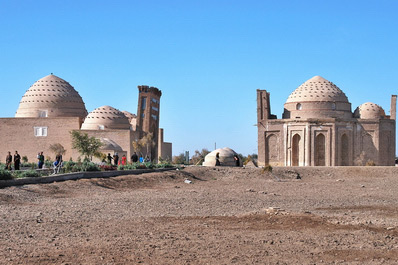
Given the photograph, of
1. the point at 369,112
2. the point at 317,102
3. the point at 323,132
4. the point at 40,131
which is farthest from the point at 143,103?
the point at 369,112

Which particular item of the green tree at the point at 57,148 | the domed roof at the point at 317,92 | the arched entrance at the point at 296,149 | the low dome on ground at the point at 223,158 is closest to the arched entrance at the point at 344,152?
the arched entrance at the point at 296,149

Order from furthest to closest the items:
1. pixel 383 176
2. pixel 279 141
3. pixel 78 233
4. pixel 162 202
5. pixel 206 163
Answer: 1. pixel 279 141
2. pixel 206 163
3. pixel 383 176
4. pixel 162 202
5. pixel 78 233

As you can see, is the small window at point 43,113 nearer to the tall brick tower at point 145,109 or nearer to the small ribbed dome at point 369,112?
the tall brick tower at point 145,109

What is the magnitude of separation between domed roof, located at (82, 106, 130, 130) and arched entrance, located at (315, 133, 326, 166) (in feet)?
44.0

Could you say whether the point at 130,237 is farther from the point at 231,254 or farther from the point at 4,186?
the point at 4,186

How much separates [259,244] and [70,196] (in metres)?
7.81

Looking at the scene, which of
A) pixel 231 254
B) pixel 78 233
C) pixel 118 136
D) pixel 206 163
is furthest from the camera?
pixel 118 136

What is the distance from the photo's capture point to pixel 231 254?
23.7ft

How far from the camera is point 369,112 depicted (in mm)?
43594

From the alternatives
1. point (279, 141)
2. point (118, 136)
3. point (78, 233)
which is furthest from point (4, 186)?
point (279, 141)

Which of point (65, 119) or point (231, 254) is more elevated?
point (65, 119)

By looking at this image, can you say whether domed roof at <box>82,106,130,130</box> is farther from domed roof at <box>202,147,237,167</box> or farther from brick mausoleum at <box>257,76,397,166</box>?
brick mausoleum at <box>257,76,397,166</box>

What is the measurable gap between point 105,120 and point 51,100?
4.11 metres

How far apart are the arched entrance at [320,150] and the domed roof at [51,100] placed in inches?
668
